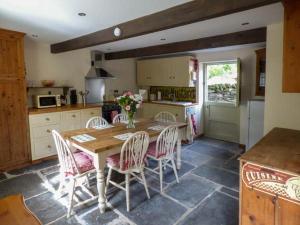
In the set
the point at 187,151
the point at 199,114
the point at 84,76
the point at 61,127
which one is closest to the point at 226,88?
the point at 199,114

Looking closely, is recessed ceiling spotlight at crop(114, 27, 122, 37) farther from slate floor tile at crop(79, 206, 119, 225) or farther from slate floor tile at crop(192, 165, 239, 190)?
slate floor tile at crop(192, 165, 239, 190)

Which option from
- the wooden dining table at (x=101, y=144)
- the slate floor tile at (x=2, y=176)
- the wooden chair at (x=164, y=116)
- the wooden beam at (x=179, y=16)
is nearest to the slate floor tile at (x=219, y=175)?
the wooden dining table at (x=101, y=144)

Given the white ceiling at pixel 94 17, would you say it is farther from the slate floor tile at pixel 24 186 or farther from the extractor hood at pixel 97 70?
the slate floor tile at pixel 24 186

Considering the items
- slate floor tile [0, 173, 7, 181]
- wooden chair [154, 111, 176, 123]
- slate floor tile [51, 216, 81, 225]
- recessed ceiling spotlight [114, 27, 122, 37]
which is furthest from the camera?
wooden chair [154, 111, 176, 123]

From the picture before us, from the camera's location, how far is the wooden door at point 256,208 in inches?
61.4

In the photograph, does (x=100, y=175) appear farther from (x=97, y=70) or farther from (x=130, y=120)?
(x=97, y=70)

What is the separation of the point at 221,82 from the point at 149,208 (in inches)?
143

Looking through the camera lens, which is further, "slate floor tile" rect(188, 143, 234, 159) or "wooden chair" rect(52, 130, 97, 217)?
"slate floor tile" rect(188, 143, 234, 159)

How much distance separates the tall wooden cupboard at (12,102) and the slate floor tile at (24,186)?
0.44 meters

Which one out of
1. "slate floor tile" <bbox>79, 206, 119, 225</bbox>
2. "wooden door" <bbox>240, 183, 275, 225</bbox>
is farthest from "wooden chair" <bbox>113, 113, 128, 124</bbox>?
"wooden door" <bbox>240, 183, 275, 225</bbox>

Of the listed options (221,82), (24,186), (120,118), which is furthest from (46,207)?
(221,82)

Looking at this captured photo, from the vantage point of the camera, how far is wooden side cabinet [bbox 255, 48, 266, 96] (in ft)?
12.8

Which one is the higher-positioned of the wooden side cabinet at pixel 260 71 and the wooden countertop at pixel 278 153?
the wooden side cabinet at pixel 260 71

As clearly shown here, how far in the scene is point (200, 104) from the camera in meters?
5.24
